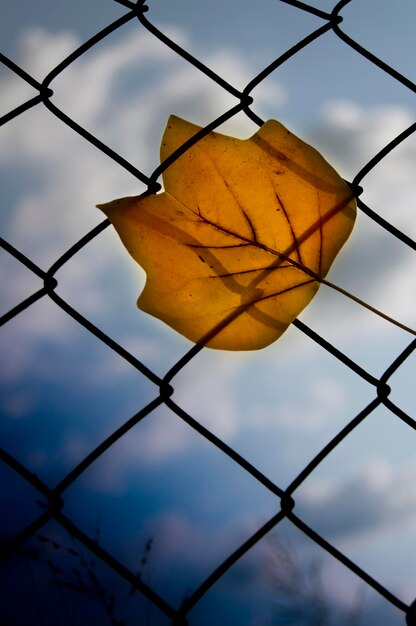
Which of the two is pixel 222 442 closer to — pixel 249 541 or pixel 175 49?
pixel 249 541

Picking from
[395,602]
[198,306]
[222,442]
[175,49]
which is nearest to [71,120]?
[175,49]

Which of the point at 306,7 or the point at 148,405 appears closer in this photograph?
the point at 148,405

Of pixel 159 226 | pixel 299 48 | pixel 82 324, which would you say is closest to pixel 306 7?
pixel 299 48

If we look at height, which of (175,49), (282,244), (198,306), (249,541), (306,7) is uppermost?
(306,7)

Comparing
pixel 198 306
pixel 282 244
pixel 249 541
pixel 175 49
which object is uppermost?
pixel 175 49

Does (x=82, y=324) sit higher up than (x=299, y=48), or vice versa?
(x=299, y=48)

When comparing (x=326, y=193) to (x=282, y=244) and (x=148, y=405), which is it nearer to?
(x=282, y=244)
